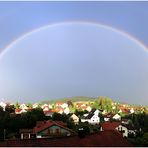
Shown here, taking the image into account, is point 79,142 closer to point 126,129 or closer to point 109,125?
point 109,125

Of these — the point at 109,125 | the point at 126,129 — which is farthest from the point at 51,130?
the point at 126,129

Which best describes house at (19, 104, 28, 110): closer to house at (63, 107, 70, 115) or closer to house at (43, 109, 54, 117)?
house at (43, 109, 54, 117)

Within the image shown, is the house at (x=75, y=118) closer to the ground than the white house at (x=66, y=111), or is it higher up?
closer to the ground

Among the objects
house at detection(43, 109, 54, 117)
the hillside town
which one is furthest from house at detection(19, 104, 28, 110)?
house at detection(43, 109, 54, 117)

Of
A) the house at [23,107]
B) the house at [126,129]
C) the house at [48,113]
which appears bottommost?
the house at [126,129]

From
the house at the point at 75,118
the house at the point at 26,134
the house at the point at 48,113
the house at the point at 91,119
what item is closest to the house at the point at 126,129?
the house at the point at 91,119

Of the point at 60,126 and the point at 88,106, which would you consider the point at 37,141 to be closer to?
the point at 60,126

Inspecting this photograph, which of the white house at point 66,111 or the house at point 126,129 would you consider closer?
the house at point 126,129

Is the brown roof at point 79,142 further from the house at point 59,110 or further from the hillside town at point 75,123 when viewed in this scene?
the house at point 59,110
